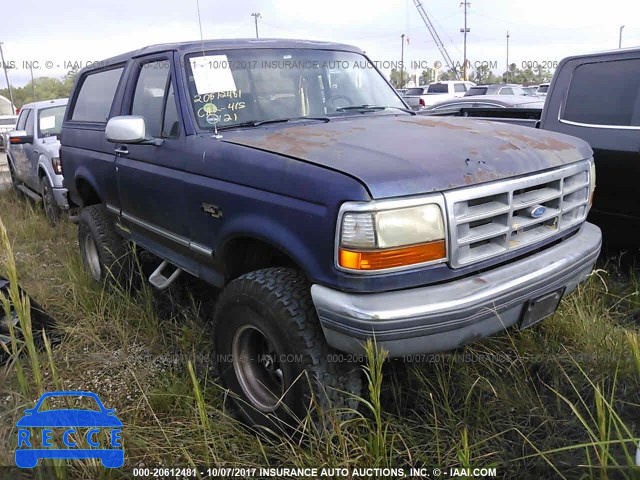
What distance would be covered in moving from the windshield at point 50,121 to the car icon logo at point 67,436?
246 inches

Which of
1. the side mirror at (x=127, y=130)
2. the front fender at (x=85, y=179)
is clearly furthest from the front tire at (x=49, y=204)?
the side mirror at (x=127, y=130)

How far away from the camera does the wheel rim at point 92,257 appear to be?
15.2 ft

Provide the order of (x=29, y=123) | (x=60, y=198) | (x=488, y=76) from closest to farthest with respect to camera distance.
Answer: (x=60, y=198)
(x=29, y=123)
(x=488, y=76)

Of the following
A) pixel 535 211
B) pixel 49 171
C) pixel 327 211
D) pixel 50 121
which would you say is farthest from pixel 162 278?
pixel 50 121

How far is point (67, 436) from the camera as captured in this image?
223cm

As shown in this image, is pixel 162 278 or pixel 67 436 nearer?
pixel 67 436

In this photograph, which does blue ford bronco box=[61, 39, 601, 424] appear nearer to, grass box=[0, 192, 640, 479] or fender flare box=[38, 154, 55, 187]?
grass box=[0, 192, 640, 479]

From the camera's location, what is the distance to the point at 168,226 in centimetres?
332

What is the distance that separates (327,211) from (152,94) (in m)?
2.08

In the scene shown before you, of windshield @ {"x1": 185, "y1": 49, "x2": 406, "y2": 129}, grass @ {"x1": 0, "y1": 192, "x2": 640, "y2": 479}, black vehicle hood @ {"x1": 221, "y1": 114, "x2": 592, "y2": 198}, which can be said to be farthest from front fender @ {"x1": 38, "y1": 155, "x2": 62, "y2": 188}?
black vehicle hood @ {"x1": 221, "y1": 114, "x2": 592, "y2": 198}

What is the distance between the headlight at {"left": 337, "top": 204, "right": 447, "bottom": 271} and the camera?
209 centimetres

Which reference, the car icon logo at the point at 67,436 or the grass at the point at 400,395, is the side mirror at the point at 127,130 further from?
the car icon logo at the point at 67,436

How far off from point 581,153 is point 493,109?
3601 millimetres

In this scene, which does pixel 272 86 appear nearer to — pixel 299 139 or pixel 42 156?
pixel 299 139
